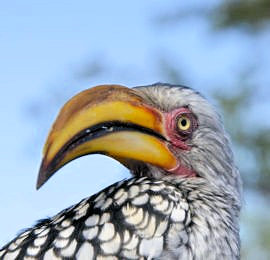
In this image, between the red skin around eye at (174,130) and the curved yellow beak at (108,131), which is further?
the red skin around eye at (174,130)

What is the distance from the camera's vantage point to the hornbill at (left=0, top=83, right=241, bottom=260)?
10.1 ft

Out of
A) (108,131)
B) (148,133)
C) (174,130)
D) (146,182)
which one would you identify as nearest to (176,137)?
(174,130)

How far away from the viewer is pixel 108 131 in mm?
3172

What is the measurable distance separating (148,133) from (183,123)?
0.64ft

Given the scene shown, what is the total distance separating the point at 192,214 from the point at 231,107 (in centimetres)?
1137

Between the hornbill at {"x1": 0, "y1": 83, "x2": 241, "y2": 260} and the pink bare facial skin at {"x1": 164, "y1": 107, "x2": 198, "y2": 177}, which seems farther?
the pink bare facial skin at {"x1": 164, "y1": 107, "x2": 198, "y2": 177}

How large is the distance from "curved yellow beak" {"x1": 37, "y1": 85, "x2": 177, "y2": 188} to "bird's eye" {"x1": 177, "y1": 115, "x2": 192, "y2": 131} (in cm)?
8

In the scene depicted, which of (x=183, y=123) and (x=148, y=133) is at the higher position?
(x=183, y=123)

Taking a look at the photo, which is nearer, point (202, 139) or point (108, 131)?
point (108, 131)

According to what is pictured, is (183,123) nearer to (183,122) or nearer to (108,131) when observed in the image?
(183,122)

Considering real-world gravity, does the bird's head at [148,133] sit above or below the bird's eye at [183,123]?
below

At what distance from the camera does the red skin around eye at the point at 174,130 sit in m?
3.44

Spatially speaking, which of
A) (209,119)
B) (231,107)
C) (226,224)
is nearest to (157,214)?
(226,224)

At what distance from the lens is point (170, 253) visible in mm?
3084
